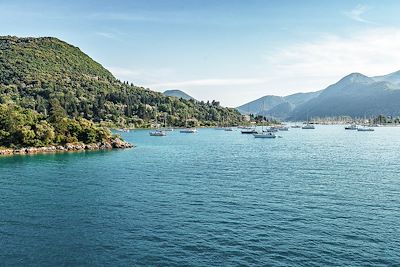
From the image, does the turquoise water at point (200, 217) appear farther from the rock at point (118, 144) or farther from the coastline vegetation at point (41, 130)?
the rock at point (118, 144)

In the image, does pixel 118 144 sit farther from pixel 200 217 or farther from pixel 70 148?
pixel 200 217

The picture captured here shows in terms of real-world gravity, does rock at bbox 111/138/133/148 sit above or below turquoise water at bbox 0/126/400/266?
above

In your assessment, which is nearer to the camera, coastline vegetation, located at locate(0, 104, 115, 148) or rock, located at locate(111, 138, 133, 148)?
coastline vegetation, located at locate(0, 104, 115, 148)

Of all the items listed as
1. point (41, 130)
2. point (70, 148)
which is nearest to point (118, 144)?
point (70, 148)

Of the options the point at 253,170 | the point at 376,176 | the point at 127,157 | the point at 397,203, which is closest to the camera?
the point at 397,203

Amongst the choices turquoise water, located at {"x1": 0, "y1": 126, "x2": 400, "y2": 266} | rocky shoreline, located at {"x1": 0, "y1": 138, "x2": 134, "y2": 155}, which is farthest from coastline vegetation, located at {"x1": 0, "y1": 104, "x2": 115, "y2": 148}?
turquoise water, located at {"x1": 0, "y1": 126, "x2": 400, "y2": 266}

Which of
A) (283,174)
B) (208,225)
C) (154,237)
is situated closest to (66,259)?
(154,237)

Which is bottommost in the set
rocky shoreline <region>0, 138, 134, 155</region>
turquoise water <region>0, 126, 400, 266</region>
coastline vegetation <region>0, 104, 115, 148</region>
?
turquoise water <region>0, 126, 400, 266</region>

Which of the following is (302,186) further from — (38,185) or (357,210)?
(38,185)

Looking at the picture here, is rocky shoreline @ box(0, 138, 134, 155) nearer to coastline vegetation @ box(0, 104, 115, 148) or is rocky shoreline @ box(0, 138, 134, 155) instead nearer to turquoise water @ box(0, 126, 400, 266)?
coastline vegetation @ box(0, 104, 115, 148)
